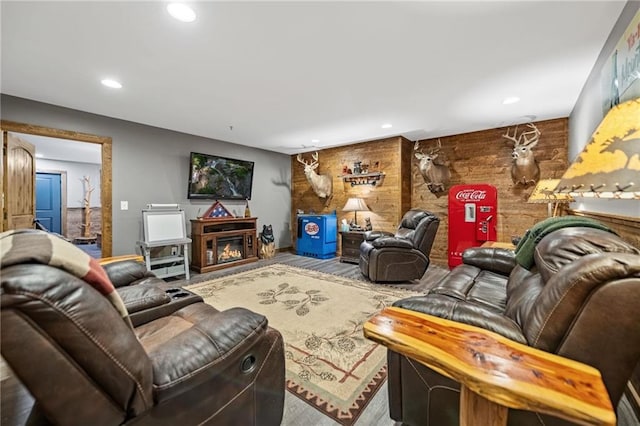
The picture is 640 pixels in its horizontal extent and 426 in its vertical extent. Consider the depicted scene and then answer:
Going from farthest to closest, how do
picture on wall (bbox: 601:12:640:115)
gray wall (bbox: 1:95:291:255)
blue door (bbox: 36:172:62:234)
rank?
blue door (bbox: 36:172:62:234) → gray wall (bbox: 1:95:291:255) → picture on wall (bbox: 601:12:640:115)

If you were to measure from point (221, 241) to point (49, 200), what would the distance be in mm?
5907

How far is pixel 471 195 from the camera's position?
15.3 ft

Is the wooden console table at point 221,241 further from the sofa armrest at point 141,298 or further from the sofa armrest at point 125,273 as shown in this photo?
the sofa armrest at point 141,298

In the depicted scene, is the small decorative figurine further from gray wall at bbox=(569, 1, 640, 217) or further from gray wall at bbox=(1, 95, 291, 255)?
gray wall at bbox=(569, 1, 640, 217)

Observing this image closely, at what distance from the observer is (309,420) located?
1.43 metres

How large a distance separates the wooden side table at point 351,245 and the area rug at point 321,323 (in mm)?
1043

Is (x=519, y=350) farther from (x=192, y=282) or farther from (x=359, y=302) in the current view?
(x=192, y=282)

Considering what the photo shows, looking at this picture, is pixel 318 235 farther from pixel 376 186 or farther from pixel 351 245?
pixel 376 186

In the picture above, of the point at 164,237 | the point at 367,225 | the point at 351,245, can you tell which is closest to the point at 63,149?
the point at 164,237

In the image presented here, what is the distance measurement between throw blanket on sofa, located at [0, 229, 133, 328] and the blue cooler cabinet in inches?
192

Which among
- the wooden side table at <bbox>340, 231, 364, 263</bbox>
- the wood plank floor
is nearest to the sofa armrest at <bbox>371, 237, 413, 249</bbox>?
the wooden side table at <bbox>340, 231, 364, 263</bbox>

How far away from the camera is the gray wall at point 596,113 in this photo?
1.74 metres

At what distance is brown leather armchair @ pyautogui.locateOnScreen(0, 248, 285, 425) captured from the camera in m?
0.61

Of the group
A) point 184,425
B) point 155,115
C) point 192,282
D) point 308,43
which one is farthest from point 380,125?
point 184,425
